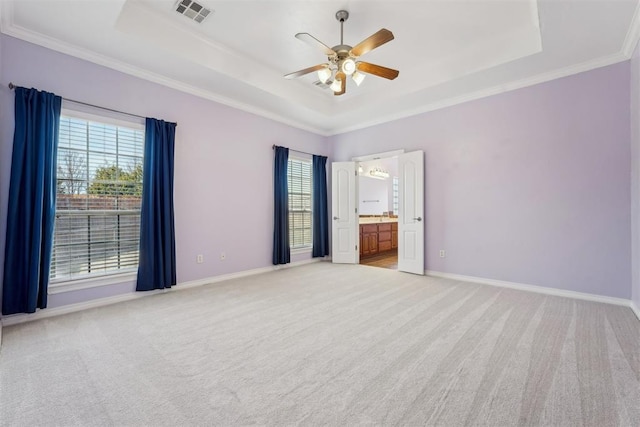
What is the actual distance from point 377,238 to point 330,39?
16.5 feet

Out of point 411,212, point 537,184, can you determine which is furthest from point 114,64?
point 537,184

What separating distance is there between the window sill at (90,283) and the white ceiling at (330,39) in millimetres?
2532

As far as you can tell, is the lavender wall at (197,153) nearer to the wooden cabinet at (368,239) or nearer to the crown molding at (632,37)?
the wooden cabinet at (368,239)

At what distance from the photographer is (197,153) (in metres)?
4.21

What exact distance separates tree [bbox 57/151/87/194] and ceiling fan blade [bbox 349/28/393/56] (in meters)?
3.21

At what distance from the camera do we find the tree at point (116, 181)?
3363 millimetres

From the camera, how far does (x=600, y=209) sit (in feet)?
11.3

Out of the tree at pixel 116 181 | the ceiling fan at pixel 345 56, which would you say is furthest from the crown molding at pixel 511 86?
the tree at pixel 116 181

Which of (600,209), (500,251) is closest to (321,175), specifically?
(500,251)

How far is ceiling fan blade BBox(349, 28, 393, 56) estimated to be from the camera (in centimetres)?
246

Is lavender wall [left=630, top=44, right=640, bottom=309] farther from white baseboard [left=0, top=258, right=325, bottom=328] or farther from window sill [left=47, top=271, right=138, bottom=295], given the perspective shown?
window sill [left=47, top=271, right=138, bottom=295]

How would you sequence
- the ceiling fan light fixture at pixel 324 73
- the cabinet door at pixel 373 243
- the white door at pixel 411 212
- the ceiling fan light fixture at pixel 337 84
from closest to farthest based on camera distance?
the ceiling fan light fixture at pixel 324 73 < the ceiling fan light fixture at pixel 337 84 < the white door at pixel 411 212 < the cabinet door at pixel 373 243

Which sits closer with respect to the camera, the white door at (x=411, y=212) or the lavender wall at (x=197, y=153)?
the lavender wall at (x=197, y=153)

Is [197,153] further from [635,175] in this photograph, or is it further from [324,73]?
[635,175]
